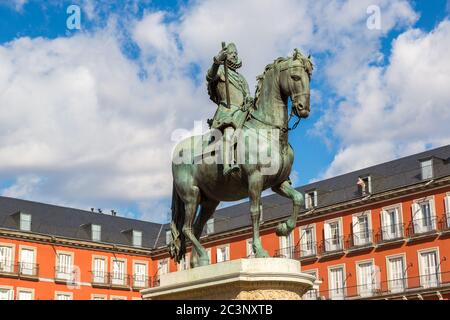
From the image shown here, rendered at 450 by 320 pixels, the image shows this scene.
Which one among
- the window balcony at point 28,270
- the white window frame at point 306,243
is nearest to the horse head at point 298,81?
the white window frame at point 306,243

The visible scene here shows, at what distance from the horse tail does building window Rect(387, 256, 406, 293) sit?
39.2 m

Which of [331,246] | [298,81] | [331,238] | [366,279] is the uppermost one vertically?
[331,238]

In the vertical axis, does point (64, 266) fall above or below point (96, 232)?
below

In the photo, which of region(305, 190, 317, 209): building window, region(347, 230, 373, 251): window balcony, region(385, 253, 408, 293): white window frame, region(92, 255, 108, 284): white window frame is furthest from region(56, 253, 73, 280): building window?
region(385, 253, 408, 293): white window frame

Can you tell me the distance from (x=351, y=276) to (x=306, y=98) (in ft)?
142

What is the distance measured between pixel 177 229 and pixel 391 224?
4085 centimetres

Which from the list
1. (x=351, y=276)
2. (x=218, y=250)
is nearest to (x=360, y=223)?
(x=351, y=276)

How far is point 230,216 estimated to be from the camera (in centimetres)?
6450

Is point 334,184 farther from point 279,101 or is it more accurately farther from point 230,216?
point 279,101

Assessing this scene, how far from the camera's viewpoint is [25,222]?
60.8 m

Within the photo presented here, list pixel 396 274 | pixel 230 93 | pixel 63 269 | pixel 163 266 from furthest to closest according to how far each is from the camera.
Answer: pixel 163 266, pixel 63 269, pixel 396 274, pixel 230 93

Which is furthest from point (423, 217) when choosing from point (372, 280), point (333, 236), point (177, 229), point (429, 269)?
point (177, 229)

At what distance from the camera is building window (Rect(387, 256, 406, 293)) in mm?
Answer: 49156

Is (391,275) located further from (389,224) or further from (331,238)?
(331,238)
